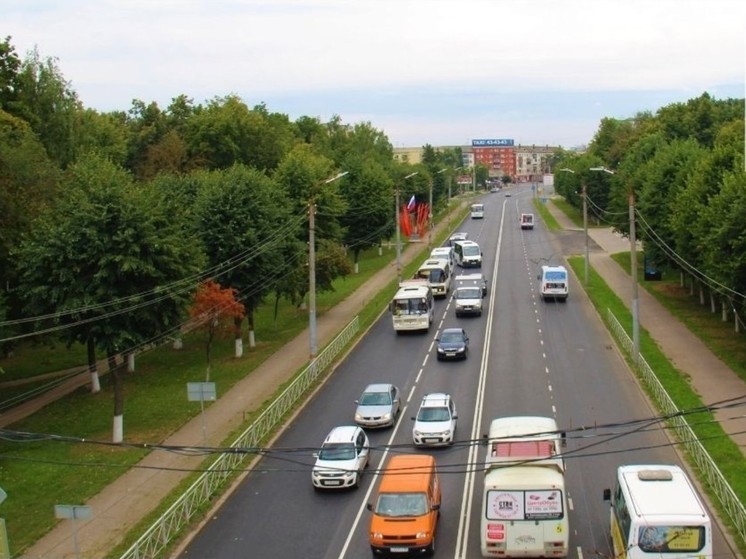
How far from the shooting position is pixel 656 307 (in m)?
52.0

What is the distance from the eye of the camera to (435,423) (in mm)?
29047

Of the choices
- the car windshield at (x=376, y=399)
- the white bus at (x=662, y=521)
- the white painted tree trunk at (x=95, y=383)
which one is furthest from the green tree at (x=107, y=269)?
the white bus at (x=662, y=521)

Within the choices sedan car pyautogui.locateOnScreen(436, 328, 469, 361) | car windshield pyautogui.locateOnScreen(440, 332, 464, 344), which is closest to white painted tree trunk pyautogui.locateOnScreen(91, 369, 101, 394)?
sedan car pyautogui.locateOnScreen(436, 328, 469, 361)

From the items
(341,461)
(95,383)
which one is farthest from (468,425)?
(95,383)

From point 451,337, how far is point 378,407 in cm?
1066

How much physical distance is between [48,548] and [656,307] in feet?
128

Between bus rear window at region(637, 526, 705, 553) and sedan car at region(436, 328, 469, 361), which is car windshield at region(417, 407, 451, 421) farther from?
bus rear window at region(637, 526, 705, 553)

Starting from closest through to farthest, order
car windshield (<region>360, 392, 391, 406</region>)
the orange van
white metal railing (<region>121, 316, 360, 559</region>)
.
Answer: the orange van, white metal railing (<region>121, 316, 360, 559</region>), car windshield (<region>360, 392, 391, 406</region>)

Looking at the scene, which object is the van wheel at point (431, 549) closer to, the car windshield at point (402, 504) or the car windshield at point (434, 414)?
the car windshield at point (402, 504)

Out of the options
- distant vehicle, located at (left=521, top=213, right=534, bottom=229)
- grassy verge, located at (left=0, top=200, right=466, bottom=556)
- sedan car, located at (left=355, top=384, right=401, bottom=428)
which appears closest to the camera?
grassy verge, located at (left=0, top=200, right=466, bottom=556)

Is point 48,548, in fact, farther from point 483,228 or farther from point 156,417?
point 483,228

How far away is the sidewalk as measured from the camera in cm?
3032

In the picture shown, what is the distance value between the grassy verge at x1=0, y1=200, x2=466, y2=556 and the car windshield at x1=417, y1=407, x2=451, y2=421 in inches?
254

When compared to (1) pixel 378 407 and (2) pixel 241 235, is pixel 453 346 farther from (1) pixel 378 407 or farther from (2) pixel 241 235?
(2) pixel 241 235
